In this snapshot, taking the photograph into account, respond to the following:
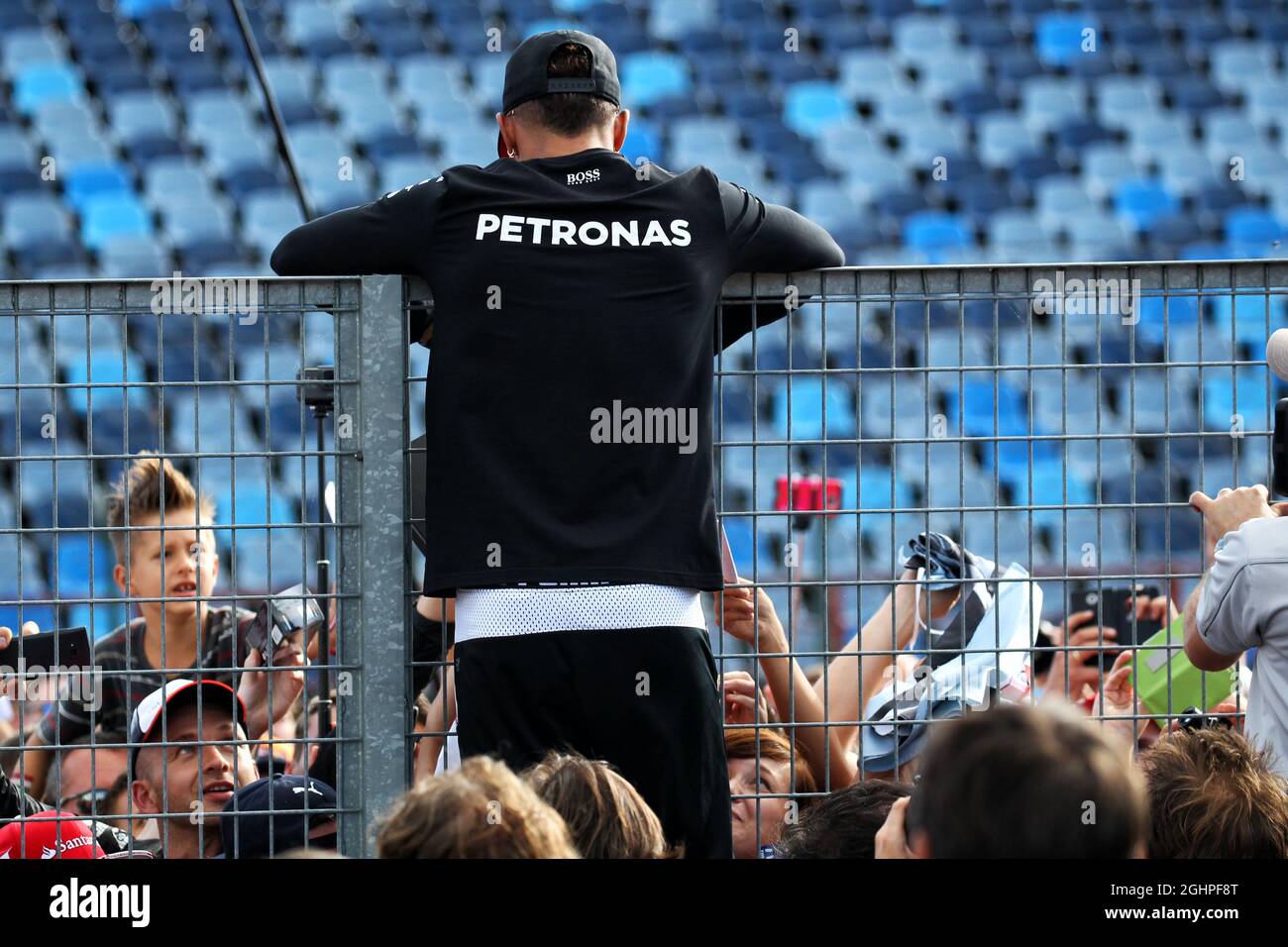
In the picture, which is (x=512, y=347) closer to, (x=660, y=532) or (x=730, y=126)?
(x=660, y=532)

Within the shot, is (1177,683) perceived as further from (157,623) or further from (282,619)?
(157,623)

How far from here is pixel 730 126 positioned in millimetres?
11289

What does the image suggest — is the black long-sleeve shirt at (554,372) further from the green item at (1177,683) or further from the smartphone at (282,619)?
the green item at (1177,683)

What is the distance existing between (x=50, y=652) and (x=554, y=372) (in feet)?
2.82

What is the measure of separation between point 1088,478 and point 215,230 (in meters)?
5.60

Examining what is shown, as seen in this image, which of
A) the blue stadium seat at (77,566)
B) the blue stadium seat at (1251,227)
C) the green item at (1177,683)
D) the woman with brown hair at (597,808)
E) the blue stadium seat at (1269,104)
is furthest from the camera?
the blue stadium seat at (1269,104)

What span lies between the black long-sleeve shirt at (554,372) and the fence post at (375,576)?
15cm

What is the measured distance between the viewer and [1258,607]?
7.13ft

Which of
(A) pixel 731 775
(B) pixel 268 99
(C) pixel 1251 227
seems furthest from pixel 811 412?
(A) pixel 731 775

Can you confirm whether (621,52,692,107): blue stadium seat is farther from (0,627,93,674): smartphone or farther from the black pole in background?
(0,627,93,674): smartphone

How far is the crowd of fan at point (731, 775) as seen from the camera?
4.42 ft

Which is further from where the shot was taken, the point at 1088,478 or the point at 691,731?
the point at 1088,478

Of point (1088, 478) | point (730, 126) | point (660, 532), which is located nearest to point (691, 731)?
point (660, 532)

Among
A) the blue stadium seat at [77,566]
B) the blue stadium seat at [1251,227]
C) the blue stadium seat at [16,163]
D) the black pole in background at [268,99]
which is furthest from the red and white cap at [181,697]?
the blue stadium seat at [1251,227]
